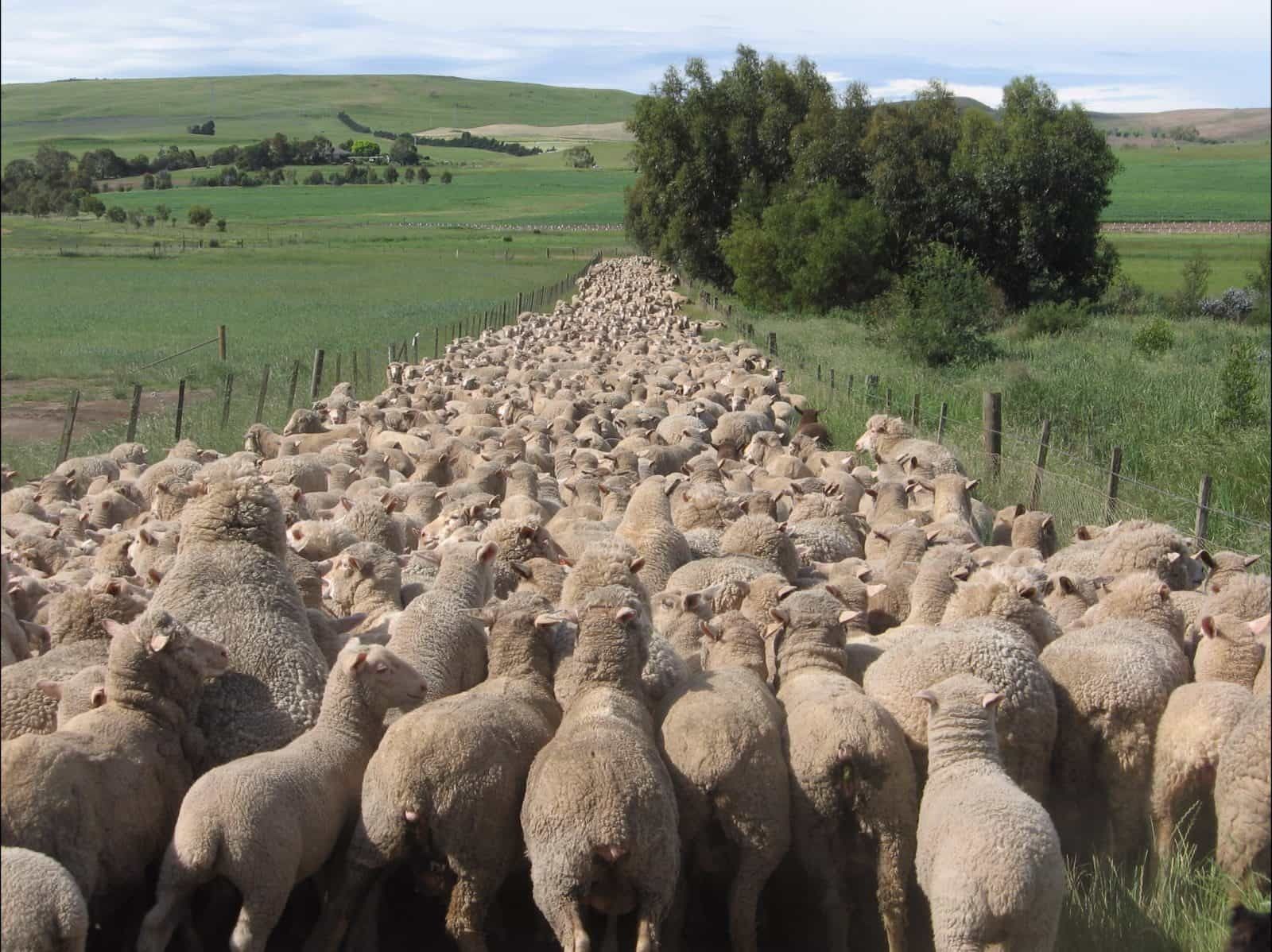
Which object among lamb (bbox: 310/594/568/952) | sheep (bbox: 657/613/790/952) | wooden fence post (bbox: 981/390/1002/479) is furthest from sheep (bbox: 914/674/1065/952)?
wooden fence post (bbox: 981/390/1002/479)

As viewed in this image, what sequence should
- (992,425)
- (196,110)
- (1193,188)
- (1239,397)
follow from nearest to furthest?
(196,110) < (992,425) < (1239,397) < (1193,188)

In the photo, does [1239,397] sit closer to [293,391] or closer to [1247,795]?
[293,391]

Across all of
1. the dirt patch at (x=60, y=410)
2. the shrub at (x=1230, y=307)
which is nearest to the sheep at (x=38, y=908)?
the dirt patch at (x=60, y=410)

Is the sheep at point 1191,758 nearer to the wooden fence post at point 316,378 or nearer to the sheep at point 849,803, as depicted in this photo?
the sheep at point 849,803

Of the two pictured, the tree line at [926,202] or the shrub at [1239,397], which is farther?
the tree line at [926,202]

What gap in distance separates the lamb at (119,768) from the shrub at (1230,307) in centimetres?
4271

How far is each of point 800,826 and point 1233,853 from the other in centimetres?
153

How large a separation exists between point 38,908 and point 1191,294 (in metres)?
46.2

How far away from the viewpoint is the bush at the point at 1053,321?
3762 centimetres

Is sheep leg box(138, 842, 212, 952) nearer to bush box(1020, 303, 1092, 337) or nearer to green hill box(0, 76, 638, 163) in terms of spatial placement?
green hill box(0, 76, 638, 163)

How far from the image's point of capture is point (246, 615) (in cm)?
577

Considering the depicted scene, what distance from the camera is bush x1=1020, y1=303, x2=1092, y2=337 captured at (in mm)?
37625

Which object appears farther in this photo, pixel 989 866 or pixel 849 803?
pixel 849 803

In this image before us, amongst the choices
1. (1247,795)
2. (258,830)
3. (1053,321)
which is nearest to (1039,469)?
(1247,795)
